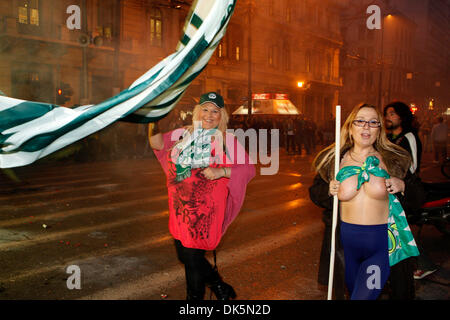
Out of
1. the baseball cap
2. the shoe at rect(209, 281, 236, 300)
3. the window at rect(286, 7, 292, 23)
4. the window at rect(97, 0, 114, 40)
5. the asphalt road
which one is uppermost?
the window at rect(286, 7, 292, 23)

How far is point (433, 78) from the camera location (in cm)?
7019

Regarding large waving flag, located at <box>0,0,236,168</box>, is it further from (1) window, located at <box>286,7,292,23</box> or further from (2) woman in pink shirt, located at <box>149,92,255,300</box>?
(1) window, located at <box>286,7,292,23</box>

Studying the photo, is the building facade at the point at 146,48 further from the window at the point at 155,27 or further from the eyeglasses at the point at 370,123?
the eyeglasses at the point at 370,123

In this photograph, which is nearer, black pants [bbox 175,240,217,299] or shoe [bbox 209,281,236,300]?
black pants [bbox 175,240,217,299]

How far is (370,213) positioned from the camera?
251cm

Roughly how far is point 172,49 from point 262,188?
15.7m

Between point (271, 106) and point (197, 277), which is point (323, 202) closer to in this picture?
point (197, 277)

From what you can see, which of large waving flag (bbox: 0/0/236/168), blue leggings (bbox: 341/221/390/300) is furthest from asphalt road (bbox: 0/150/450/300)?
large waving flag (bbox: 0/0/236/168)

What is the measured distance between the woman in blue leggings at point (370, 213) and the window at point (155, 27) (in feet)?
67.6

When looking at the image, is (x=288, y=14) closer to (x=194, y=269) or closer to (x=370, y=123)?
(x=370, y=123)

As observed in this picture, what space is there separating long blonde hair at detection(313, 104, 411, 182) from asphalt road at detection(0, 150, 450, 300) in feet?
4.21

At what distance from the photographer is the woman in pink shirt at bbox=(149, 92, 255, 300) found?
2.80 m

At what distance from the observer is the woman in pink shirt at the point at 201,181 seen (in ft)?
9.18
